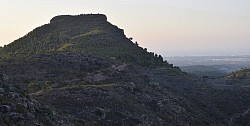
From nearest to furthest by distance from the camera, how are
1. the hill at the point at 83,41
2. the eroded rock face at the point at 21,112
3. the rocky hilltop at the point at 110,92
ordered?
the eroded rock face at the point at 21,112
the rocky hilltop at the point at 110,92
the hill at the point at 83,41

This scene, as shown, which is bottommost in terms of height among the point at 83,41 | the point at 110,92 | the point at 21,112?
the point at 110,92

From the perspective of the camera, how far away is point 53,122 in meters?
38.5

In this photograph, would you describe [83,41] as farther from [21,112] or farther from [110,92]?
[21,112]

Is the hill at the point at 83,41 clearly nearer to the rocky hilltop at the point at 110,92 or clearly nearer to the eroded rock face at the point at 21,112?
the rocky hilltop at the point at 110,92

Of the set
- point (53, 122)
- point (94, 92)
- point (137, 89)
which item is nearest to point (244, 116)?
point (137, 89)

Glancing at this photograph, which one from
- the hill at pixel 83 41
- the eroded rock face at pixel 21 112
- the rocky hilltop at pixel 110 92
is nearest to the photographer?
the eroded rock face at pixel 21 112

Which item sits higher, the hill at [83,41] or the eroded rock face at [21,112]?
the hill at [83,41]

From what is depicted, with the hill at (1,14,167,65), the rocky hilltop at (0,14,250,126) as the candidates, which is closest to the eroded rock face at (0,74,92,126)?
the rocky hilltop at (0,14,250,126)

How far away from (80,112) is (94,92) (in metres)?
10.3

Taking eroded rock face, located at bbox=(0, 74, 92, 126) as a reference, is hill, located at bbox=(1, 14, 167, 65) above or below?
above

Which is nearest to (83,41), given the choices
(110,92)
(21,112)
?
(110,92)

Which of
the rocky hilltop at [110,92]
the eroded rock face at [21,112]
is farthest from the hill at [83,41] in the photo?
the eroded rock face at [21,112]

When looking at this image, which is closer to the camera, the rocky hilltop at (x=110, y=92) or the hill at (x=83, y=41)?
the rocky hilltop at (x=110, y=92)

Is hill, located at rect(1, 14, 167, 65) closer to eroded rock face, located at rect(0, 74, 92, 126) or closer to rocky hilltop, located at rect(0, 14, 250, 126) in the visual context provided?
rocky hilltop, located at rect(0, 14, 250, 126)
